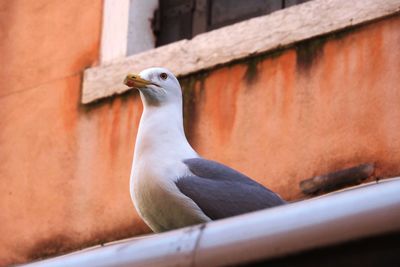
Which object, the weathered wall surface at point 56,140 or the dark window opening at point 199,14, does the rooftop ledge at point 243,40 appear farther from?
the dark window opening at point 199,14

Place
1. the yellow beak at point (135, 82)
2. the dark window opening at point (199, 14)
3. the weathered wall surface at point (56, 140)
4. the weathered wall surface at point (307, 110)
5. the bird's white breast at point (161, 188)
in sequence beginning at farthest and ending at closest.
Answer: the dark window opening at point (199, 14)
the weathered wall surface at point (56, 140)
the weathered wall surface at point (307, 110)
the yellow beak at point (135, 82)
the bird's white breast at point (161, 188)

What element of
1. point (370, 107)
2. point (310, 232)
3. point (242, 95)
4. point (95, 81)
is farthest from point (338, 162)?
point (310, 232)

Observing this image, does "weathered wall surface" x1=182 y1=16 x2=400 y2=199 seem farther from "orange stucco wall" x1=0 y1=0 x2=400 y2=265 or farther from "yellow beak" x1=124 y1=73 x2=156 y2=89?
"yellow beak" x1=124 y1=73 x2=156 y2=89

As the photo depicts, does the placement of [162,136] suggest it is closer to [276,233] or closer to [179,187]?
[179,187]

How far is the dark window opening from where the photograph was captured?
662 centimetres

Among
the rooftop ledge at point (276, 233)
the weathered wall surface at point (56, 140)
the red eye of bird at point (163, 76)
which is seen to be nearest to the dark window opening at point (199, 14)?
the weathered wall surface at point (56, 140)

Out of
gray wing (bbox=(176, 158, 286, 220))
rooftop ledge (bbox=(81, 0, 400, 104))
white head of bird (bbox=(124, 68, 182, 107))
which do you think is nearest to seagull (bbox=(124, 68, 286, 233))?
gray wing (bbox=(176, 158, 286, 220))

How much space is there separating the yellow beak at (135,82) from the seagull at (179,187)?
0.19 metres

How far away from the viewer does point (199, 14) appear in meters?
6.85

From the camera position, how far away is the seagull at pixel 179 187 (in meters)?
4.27

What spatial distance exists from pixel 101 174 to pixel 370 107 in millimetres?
1415

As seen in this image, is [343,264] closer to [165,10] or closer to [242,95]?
[242,95]

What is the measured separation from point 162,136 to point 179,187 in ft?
0.85

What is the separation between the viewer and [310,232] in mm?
2820
